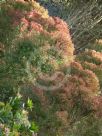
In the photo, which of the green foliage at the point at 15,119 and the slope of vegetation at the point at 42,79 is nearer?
the green foliage at the point at 15,119

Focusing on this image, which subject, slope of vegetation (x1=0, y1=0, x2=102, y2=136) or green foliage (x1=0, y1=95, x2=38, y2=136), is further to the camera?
slope of vegetation (x1=0, y1=0, x2=102, y2=136)

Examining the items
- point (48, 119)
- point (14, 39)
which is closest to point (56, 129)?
point (48, 119)

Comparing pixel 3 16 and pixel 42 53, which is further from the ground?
pixel 3 16

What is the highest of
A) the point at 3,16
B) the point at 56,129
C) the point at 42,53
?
the point at 3,16

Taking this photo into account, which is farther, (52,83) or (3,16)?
(3,16)

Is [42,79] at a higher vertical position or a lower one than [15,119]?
higher

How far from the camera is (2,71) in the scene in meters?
13.4

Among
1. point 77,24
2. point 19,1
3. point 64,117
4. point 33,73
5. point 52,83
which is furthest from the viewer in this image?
point 77,24

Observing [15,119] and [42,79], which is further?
[42,79]

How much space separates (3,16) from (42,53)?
7.01ft

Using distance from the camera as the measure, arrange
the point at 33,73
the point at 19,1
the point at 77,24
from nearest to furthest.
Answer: the point at 33,73
the point at 19,1
the point at 77,24

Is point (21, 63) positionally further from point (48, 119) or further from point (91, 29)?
point (91, 29)

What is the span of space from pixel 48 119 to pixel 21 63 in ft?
7.75

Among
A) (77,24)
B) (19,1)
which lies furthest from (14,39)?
(77,24)
